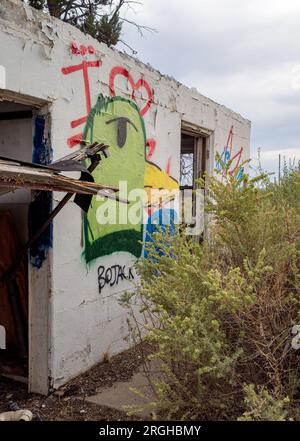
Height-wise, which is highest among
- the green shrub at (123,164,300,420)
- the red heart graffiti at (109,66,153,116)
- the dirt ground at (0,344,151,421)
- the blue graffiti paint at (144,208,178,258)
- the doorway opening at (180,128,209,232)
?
the red heart graffiti at (109,66,153,116)

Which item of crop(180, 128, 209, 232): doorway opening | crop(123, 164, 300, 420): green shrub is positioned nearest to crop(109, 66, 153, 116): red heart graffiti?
crop(180, 128, 209, 232): doorway opening

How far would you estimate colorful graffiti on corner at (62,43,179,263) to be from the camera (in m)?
3.90

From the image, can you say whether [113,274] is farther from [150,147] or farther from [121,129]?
[150,147]

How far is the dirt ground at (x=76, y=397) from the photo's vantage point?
10.6ft

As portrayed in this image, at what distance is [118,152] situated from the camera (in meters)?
4.34

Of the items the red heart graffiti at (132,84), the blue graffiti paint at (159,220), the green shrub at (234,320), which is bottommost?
the green shrub at (234,320)

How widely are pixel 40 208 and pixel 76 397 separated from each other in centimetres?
154

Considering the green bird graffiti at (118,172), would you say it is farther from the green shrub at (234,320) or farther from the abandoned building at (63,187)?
the green shrub at (234,320)

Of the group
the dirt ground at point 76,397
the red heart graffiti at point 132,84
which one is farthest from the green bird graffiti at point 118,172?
the dirt ground at point 76,397

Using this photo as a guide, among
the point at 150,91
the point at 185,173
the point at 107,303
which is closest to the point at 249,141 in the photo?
the point at 185,173

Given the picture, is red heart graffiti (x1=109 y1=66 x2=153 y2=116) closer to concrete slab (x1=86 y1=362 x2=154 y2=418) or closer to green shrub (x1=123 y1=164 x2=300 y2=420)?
green shrub (x1=123 y1=164 x2=300 y2=420)

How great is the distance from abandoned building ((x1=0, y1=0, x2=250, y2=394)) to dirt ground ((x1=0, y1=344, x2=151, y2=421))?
93 millimetres

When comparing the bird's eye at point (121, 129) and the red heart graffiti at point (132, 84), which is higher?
the red heart graffiti at point (132, 84)

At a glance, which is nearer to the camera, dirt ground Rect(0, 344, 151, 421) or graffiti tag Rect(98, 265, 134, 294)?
dirt ground Rect(0, 344, 151, 421)
